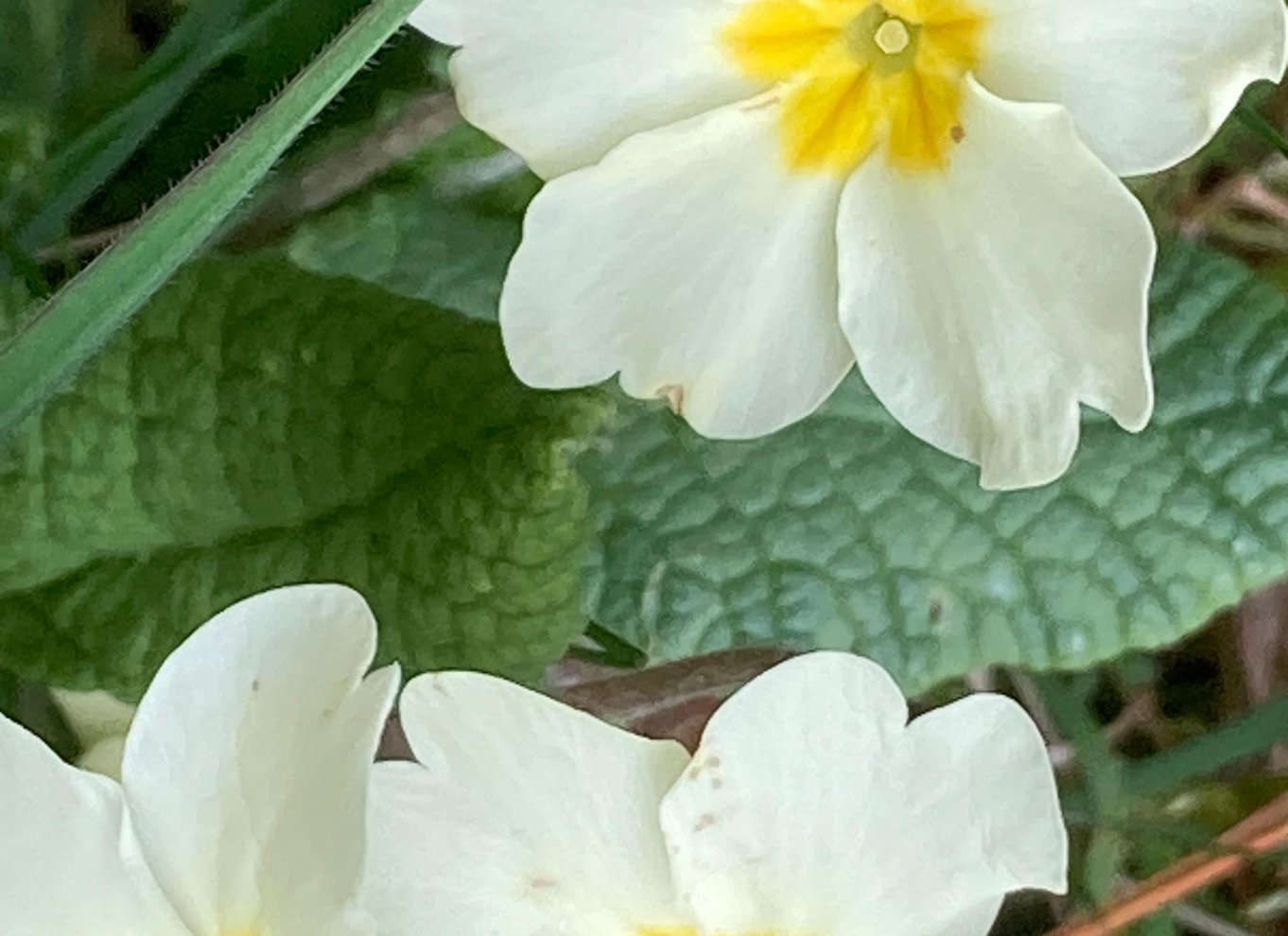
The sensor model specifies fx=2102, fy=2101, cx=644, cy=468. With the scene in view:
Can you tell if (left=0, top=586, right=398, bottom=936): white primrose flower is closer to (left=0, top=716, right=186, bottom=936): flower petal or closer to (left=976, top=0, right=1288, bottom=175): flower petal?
(left=0, top=716, right=186, bottom=936): flower petal

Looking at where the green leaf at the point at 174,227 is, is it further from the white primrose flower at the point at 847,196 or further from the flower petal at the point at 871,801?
the flower petal at the point at 871,801

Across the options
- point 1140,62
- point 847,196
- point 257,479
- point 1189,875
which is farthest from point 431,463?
point 1189,875

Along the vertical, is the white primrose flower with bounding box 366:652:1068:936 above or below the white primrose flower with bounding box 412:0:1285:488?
below

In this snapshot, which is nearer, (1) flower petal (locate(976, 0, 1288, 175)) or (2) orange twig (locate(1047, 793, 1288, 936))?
(1) flower petal (locate(976, 0, 1288, 175))

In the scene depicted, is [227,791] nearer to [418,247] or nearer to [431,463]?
[431,463]

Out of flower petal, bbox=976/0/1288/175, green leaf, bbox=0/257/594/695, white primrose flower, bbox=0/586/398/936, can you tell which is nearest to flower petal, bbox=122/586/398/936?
white primrose flower, bbox=0/586/398/936

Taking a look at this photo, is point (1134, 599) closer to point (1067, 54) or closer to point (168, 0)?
point (1067, 54)
